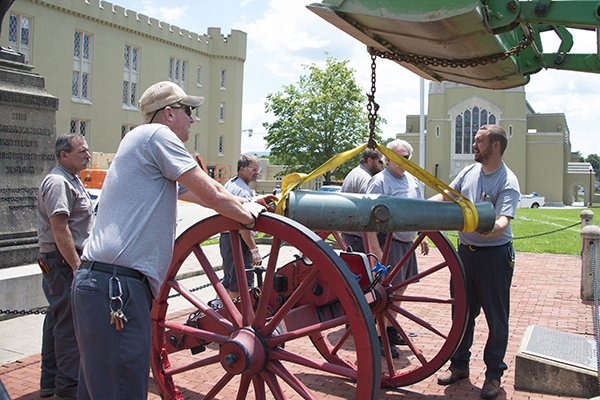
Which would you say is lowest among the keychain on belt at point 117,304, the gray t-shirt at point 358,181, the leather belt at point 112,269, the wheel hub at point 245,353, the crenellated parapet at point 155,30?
the wheel hub at point 245,353

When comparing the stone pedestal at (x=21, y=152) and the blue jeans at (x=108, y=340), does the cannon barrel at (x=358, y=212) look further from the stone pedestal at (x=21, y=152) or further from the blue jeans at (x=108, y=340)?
the stone pedestal at (x=21, y=152)

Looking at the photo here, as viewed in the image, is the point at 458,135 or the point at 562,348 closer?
the point at 562,348

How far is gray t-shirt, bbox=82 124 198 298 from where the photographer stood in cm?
217

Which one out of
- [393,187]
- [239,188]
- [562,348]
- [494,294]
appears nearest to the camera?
[494,294]

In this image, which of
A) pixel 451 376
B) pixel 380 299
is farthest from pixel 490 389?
pixel 380 299

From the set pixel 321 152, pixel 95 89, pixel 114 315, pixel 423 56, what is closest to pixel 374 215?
pixel 423 56

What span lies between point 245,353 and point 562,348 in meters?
2.70

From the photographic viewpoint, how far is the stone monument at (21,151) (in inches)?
219

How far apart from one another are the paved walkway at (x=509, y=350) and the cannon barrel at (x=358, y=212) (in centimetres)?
149

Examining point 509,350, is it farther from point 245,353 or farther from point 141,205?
point 141,205

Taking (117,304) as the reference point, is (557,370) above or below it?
below

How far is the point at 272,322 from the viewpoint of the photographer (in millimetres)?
2578

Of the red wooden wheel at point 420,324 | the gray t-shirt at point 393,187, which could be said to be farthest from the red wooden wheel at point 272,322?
the gray t-shirt at point 393,187

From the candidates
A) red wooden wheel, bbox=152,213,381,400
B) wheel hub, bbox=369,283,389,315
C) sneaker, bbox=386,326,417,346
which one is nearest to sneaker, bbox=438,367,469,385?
wheel hub, bbox=369,283,389,315
